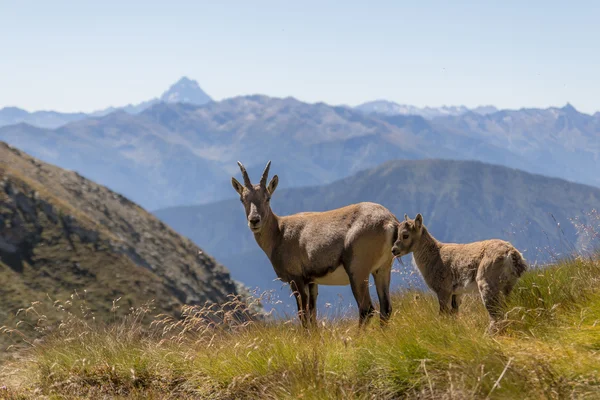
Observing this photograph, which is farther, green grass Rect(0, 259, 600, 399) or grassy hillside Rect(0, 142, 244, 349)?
grassy hillside Rect(0, 142, 244, 349)

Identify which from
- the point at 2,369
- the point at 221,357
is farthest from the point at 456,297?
the point at 2,369

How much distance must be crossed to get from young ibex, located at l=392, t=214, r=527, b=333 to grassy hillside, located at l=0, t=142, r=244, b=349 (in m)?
42.6

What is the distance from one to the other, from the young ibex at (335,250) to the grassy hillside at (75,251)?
40.9 meters

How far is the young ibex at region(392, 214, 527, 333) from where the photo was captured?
34.7 ft

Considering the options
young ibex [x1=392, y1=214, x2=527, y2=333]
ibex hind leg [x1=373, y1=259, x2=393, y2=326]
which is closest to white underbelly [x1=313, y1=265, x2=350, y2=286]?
ibex hind leg [x1=373, y1=259, x2=393, y2=326]

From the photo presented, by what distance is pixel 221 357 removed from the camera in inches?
380

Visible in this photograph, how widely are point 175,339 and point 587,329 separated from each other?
6.65 meters

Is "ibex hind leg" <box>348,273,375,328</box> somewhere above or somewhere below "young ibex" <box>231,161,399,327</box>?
below

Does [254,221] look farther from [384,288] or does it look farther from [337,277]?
[384,288]

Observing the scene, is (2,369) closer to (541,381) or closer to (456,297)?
(456,297)

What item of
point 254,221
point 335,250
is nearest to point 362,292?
point 335,250

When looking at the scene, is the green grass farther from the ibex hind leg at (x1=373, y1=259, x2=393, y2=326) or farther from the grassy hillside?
the grassy hillside

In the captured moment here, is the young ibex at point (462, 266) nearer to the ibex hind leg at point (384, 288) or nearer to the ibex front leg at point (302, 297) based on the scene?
the ibex hind leg at point (384, 288)

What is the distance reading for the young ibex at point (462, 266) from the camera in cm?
1059
